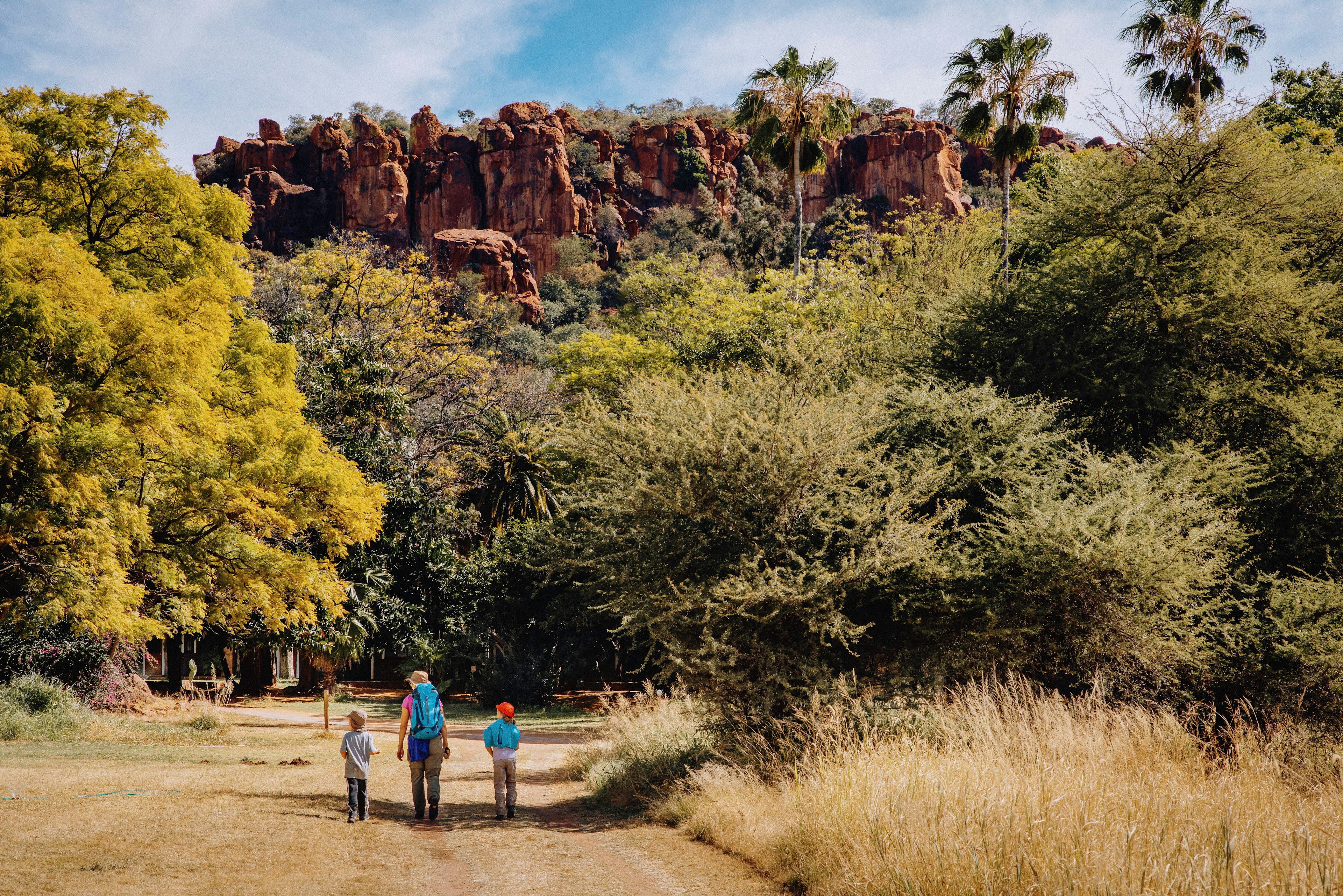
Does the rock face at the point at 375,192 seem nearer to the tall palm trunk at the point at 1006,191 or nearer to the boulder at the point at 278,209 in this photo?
the boulder at the point at 278,209

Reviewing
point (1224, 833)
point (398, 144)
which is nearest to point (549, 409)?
point (1224, 833)

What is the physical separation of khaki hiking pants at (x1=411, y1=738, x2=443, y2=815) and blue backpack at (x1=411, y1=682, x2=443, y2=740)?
13 cm

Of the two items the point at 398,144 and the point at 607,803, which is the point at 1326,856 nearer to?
the point at 607,803

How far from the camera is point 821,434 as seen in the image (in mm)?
12539

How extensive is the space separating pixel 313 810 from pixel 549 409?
29068 millimetres

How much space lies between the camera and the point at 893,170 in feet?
A: 341

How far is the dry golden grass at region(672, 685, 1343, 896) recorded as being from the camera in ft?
17.7

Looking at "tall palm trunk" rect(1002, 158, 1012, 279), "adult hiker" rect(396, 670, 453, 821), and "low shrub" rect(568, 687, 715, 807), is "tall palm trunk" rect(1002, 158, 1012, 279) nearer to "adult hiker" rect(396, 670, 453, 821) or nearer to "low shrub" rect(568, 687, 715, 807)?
"low shrub" rect(568, 687, 715, 807)

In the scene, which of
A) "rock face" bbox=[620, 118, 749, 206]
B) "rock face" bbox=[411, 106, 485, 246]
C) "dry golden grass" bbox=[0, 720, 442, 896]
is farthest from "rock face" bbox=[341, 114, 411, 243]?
"dry golden grass" bbox=[0, 720, 442, 896]

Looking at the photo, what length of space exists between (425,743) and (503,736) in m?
0.99

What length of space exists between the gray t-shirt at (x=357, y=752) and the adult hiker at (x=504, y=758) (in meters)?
1.57

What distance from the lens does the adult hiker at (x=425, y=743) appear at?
1091cm

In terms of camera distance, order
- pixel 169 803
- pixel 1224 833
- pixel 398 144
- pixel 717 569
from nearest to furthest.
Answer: pixel 1224 833 < pixel 169 803 < pixel 717 569 < pixel 398 144

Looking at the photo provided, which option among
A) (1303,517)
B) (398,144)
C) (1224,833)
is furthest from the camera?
(398,144)
